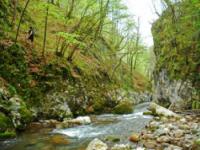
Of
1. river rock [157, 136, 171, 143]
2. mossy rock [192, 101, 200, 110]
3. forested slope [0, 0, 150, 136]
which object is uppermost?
forested slope [0, 0, 150, 136]

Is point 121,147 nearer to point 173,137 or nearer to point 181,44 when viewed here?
point 173,137

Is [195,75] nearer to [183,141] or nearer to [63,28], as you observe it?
[183,141]

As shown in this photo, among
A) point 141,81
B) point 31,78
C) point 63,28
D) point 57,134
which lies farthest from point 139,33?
point 57,134

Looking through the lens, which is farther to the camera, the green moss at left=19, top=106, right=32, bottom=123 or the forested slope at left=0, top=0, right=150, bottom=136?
the forested slope at left=0, top=0, right=150, bottom=136

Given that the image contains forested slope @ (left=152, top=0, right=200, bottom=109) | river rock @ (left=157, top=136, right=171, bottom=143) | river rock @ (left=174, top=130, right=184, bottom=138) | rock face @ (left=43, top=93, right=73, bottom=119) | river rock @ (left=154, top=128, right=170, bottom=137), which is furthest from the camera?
forested slope @ (left=152, top=0, right=200, bottom=109)

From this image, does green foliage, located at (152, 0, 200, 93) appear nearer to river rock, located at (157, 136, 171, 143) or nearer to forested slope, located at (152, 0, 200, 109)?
forested slope, located at (152, 0, 200, 109)

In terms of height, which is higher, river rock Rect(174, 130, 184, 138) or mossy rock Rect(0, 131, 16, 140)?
river rock Rect(174, 130, 184, 138)

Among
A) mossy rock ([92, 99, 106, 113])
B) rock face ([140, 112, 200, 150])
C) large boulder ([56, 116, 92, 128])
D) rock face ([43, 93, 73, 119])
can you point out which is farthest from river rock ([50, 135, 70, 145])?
mossy rock ([92, 99, 106, 113])

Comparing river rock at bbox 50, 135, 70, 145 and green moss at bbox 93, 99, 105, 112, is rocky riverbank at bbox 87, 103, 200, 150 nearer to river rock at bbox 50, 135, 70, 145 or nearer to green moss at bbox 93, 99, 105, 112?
river rock at bbox 50, 135, 70, 145

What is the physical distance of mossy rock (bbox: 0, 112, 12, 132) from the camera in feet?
34.7

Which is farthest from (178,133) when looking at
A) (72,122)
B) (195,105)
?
(195,105)

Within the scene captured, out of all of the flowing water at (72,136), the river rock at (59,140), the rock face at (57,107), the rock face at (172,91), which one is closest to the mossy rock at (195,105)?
the rock face at (172,91)

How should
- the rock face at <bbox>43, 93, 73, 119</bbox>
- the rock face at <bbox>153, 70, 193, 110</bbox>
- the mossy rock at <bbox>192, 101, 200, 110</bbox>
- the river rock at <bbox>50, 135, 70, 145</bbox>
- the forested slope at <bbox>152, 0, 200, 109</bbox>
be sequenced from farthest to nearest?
the rock face at <bbox>153, 70, 193, 110</bbox> → the forested slope at <bbox>152, 0, 200, 109</bbox> → the mossy rock at <bbox>192, 101, 200, 110</bbox> → the rock face at <bbox>43, 93, 73, 119</bbox> → the river rock at <bbox>50, 135, 70, 145</bbox>

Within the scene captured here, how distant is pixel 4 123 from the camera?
35.1ft
